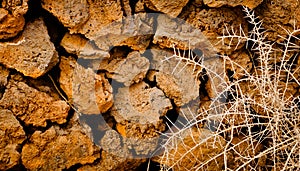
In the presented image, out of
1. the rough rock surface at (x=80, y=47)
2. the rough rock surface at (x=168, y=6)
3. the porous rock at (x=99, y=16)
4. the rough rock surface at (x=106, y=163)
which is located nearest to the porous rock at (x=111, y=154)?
the rough rock surface at (x=106, y=163)

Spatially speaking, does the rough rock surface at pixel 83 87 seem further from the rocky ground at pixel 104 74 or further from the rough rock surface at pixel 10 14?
the rough rock surface at pixel 10 14

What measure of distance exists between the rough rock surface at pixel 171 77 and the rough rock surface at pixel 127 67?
6cm

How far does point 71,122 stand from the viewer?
2035mm

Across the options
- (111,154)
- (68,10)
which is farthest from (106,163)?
(68,10)

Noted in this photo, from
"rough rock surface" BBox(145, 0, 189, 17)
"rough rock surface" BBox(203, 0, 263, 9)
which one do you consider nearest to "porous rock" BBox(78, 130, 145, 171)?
"rough rock surface" BBox(145, 0, 189, 17)

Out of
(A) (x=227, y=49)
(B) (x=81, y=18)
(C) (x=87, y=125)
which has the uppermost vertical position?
(B) (x=81, y=18)

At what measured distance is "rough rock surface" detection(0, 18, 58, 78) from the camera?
1.85m

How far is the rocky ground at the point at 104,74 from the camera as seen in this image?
1891 millimetres

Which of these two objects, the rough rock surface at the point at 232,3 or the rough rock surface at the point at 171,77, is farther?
the rough rock surface at the point at 171,77

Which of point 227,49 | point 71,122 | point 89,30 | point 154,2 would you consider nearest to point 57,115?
point 71,122

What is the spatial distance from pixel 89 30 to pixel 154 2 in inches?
12.3

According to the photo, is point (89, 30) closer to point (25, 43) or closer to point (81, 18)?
point (81, 18)

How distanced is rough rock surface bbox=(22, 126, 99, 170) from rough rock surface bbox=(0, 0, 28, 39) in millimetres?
465

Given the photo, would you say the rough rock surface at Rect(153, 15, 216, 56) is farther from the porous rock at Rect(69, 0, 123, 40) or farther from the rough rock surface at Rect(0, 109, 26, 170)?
the rough rock surface at Rect(0, 109, 26, 170)
